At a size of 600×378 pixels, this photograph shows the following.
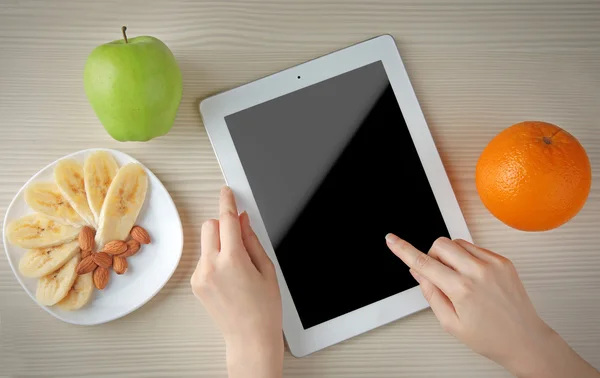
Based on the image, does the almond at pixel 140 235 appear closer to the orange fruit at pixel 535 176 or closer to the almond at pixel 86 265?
the almond at pixel 86 265

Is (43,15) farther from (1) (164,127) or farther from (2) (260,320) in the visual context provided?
(2) (260,320)

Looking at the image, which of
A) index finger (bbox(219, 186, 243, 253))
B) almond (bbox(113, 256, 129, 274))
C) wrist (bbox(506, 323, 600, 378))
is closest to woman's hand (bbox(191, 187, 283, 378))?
index finger (bbox(219, 186, 243, 253))

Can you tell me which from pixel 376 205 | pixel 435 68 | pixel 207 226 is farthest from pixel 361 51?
pixel 207 226

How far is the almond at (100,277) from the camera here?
776 millimetres

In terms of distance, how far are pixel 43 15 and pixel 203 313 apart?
49 cm

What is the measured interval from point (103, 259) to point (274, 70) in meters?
0.37

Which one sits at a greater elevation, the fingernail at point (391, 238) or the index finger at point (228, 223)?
the index finger at point (228, 223)

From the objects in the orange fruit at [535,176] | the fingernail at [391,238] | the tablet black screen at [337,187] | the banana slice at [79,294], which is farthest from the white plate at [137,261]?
the orange fruit at [535,176]

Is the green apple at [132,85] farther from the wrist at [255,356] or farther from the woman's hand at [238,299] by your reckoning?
the wrist at [255,356]

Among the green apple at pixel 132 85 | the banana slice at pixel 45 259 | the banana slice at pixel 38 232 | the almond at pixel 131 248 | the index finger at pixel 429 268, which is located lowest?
the index finger at pixel 429 268

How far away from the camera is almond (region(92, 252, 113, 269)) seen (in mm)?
774

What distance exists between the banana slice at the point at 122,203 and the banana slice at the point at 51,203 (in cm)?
4

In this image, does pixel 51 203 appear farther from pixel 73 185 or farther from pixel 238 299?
pixel 238 299

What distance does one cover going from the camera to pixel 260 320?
753mm
